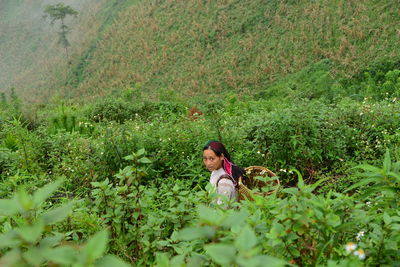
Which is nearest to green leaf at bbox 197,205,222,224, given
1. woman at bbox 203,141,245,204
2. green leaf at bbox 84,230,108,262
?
green leaf at bbox 84,230,108,262

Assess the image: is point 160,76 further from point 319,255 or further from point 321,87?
point 319,255

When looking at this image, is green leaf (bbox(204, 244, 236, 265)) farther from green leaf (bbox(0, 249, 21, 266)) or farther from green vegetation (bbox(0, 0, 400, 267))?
green leaf (bbox(0, 249, 21, 266))

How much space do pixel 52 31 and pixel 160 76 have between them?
2734 centimetres

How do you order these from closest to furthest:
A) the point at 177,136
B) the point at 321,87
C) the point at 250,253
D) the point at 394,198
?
1. the point at 250,253
2. the point at 394,198
3. the point at 177,136
4. the point at 321,87

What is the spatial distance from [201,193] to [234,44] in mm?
20689

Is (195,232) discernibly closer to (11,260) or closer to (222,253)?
(222,253)

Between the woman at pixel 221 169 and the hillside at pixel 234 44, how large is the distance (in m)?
12.5

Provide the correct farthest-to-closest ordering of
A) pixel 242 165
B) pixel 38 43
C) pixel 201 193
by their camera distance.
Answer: pixel 38 43 → pixel 242 165 → pixel 201 193

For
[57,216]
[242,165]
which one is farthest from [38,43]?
[57,216]

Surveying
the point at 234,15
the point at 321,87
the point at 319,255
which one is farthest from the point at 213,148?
the point at 234,15

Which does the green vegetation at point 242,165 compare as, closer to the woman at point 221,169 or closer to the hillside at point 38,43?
the woman at point 221,169

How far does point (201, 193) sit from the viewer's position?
5.90 ft

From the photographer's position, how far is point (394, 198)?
65.3 inches

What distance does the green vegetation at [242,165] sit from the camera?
1109 mm
